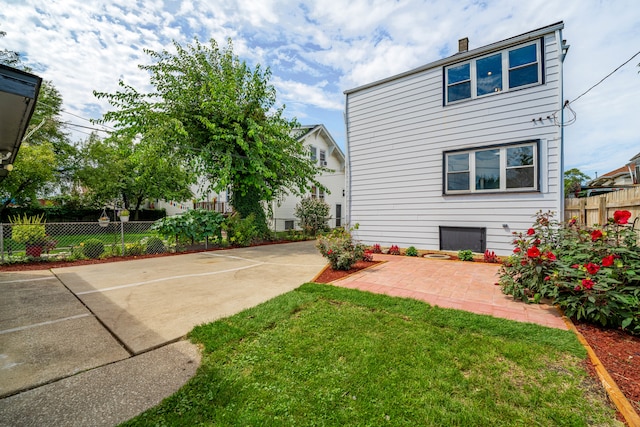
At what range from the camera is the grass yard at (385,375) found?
5.83ft

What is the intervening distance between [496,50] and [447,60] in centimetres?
119

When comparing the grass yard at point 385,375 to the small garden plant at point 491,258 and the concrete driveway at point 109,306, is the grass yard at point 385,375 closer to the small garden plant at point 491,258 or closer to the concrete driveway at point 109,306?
the concrete driveway at point 109,306

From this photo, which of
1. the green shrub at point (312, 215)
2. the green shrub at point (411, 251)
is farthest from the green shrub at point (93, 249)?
the green shrub at point (312, 215)

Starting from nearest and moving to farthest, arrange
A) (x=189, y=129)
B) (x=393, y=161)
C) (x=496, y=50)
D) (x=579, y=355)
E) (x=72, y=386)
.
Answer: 1. (x=72, y=386)
2. (x=579, y=355)
3. (x=496, y=50)
4. (x=393, y=161)
5. (x=189, y=129)

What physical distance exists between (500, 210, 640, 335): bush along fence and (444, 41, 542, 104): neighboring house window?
4766 millimetres

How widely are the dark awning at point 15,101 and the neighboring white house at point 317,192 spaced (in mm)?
11585

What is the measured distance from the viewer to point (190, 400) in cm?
192

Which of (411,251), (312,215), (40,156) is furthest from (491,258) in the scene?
(40,156)

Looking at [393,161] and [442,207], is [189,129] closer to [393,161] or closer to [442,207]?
[393,161]

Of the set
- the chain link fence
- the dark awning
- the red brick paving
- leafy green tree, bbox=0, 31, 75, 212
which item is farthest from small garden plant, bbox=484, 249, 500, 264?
leafy green tree, bbox=0, 31, 75, 212

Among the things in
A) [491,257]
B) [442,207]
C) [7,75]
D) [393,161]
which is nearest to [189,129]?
[393,161]

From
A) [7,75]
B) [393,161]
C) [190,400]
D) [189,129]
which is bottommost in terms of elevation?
[190,400]

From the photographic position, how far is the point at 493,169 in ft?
23.6

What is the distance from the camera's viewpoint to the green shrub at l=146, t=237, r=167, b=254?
8.77 meters
